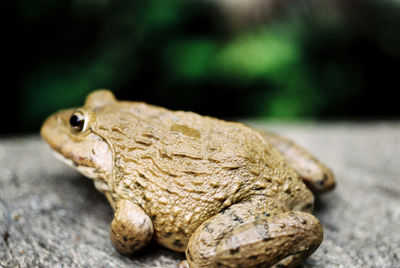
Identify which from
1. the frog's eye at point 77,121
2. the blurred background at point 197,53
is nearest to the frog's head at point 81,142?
the frog's eye at point 77,121

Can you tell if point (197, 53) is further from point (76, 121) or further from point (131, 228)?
point (131, 228)

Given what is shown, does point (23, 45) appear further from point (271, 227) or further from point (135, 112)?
point (271, 227)

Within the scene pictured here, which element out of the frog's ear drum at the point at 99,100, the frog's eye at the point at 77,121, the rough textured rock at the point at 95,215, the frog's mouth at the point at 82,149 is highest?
the frog's ear drum at the point at 99,100

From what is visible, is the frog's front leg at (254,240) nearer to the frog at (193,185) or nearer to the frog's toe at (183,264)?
the frog at (193,185)

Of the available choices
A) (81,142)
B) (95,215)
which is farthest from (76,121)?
(95,215)

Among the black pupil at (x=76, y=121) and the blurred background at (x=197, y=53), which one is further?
the blurred background at (x=197, y=53)

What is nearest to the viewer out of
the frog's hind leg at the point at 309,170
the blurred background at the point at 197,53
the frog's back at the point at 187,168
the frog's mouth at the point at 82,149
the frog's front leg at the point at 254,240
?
the frog's front leg at the point at 254,240

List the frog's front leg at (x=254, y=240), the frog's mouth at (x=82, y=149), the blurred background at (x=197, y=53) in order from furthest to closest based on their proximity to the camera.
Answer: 1. the blurred background at (x=197, y=53)
2. the frog's mouth at (x=82, y=149)
3. the frog's front leg at (x=254, y=240)

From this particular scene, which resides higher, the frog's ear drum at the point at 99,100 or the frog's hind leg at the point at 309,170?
the frog's ear drum at the point at 99,100

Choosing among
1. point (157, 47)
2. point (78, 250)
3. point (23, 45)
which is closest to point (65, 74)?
point (23, 45)
